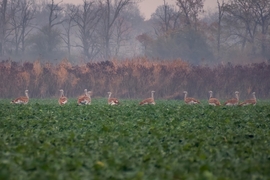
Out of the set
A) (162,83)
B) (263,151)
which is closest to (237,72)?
(162,83)

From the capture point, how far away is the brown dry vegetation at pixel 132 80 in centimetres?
3572

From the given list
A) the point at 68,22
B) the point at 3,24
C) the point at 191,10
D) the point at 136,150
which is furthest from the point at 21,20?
the point at 136,150

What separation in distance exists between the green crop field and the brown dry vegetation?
21993 mm

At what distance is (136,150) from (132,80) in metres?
28.1

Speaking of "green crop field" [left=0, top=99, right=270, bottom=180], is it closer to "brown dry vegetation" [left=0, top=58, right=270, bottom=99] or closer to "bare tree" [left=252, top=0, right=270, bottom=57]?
"brown dry vegetation" [left=0, top=58, right=270, bottom=99]

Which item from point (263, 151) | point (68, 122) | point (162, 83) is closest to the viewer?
point (263, 151)

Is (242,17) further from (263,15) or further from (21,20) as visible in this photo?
(21,20)

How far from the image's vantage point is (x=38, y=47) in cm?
6450

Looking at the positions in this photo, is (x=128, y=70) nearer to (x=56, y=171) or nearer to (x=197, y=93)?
(x=197, y=93)

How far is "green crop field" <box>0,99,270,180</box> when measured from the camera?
20.4 ft

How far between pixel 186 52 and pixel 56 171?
5486 cm

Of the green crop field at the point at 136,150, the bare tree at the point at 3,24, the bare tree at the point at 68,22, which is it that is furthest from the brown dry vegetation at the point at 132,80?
the bare tree at the point at 3,24

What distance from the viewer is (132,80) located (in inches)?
1428

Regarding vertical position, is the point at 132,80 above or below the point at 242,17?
below
